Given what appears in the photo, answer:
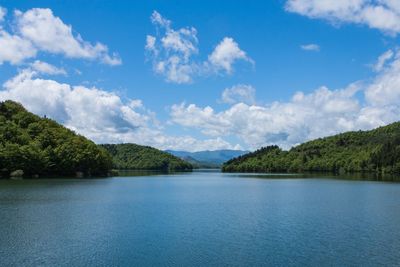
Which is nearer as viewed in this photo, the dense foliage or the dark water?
the dark water

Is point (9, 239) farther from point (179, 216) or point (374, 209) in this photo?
point (374, 209)

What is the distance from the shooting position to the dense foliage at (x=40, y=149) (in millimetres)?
120125

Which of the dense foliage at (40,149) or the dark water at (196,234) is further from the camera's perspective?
the dense foliage at (40,149)

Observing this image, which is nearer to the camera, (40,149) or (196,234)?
(196,234)

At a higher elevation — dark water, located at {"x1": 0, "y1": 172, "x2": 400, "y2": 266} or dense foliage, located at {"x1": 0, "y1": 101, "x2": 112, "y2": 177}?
dense foliage, located at {"x1": 0, "y1": 101, "x2": 112, "y2": 177}

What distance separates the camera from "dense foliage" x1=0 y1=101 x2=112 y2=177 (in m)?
120

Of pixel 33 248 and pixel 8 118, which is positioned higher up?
pixel 8 118

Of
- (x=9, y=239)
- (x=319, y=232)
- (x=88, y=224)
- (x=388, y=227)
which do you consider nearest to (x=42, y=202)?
(x=88, y=224)

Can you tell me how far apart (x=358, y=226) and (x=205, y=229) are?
15.0 m

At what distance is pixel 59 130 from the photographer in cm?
15862

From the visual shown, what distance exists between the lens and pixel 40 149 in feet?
434

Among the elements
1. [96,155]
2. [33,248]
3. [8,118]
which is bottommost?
[33,248]

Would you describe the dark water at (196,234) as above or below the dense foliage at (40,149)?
below

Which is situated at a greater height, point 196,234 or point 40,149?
point 40,149
